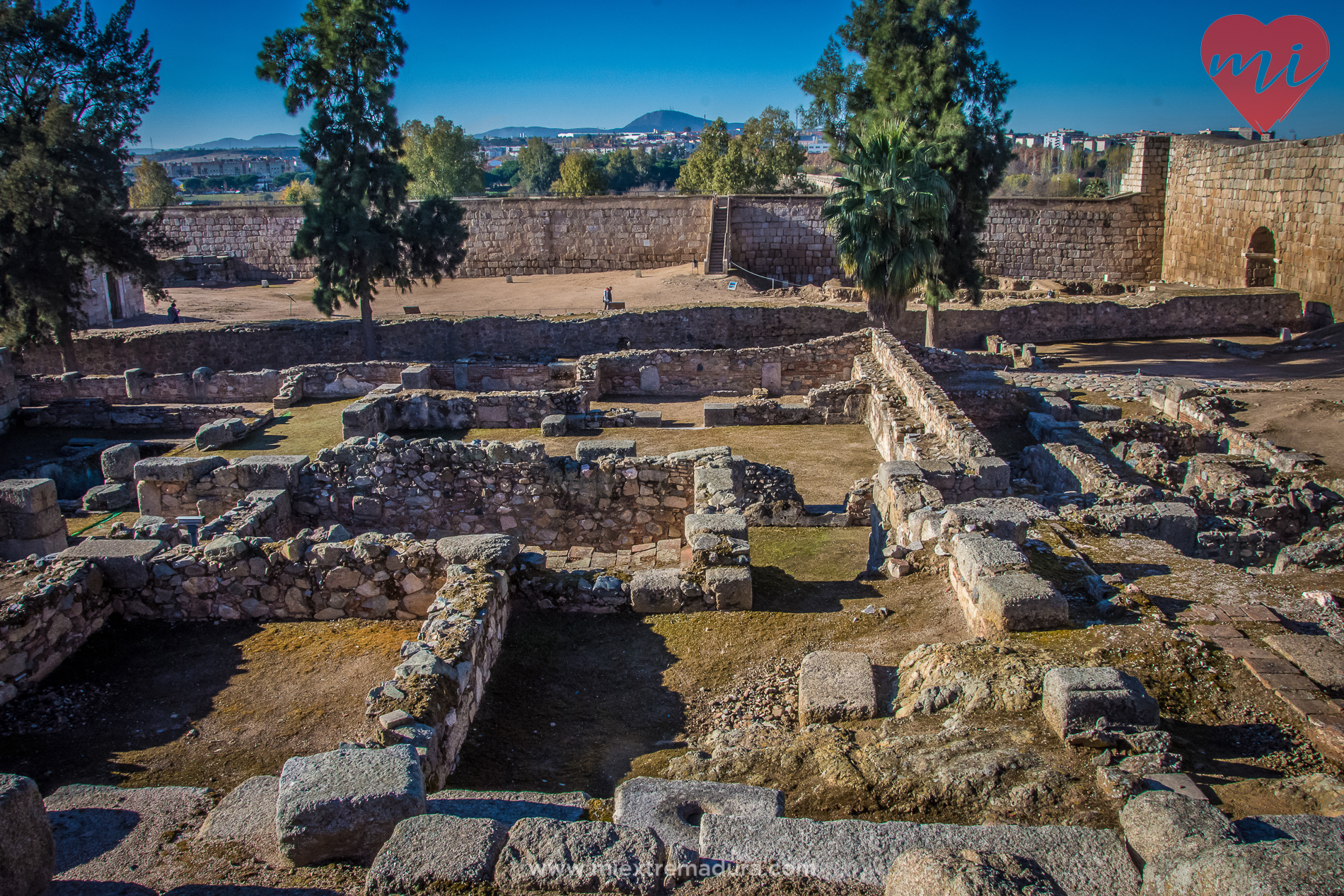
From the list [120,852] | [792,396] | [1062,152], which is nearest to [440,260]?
[792,396]

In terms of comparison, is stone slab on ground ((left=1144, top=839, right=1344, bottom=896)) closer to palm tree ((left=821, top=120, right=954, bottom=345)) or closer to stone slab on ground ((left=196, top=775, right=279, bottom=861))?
stone slab on ground ((left=196, top=775, right=279, bottom=861))

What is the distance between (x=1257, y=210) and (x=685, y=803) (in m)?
32.9

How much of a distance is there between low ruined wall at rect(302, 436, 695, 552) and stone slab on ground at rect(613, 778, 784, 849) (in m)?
6.60

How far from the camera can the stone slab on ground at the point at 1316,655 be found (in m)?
5.35

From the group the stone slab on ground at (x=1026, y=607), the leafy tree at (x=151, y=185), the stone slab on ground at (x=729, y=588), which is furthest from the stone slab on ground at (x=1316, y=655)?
the leafy tree at (x=151, y=185)

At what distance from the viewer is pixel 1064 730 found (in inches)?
185

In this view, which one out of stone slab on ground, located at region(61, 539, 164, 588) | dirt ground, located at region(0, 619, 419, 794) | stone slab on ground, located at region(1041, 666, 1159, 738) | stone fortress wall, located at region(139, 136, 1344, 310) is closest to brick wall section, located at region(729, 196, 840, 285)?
stone fortress wall, located at region(139, 136, 1344, 310)

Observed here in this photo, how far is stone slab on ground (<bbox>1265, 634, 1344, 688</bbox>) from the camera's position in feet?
17.5

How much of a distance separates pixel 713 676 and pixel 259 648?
11.8ft

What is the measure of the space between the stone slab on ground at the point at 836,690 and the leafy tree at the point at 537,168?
315ft

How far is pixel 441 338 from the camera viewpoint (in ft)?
83.3

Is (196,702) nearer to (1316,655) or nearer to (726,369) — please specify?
(1316,655)

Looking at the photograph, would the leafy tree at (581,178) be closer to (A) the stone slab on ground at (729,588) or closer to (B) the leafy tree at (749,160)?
(B) the leafy tree at (749,160)

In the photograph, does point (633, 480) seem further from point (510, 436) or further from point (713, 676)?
point (510, 436)
